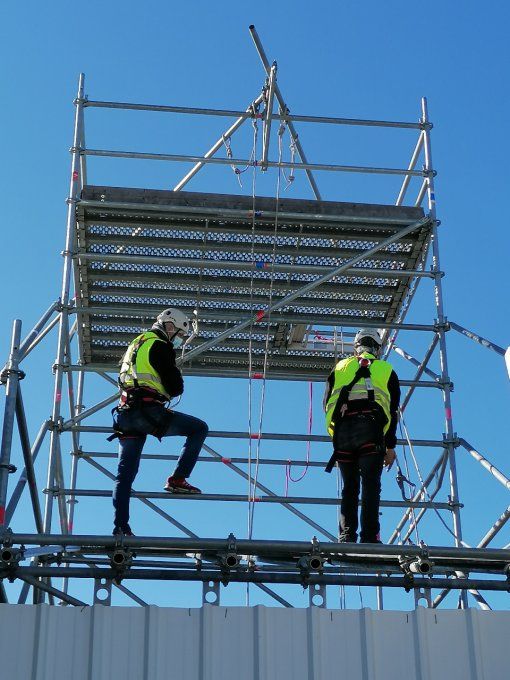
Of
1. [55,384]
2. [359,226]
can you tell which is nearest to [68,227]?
[55,384]

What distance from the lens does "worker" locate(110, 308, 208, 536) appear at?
8.67 m

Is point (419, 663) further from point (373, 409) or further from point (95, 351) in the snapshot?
point (95, 351)

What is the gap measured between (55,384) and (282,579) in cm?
440

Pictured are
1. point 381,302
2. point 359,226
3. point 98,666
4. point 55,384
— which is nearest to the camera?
point 98,666

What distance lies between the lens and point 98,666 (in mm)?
6523

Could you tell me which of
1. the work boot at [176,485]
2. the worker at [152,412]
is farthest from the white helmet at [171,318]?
the work boot at [176,485]

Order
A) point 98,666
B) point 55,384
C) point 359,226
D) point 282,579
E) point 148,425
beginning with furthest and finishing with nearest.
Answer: point 359,226
point 55,384
point 148,425
point 282,579
point 98,666

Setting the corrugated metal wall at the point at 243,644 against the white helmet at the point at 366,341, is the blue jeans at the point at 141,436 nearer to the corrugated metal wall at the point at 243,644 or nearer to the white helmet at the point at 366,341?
the white helmet at the point at 366,341

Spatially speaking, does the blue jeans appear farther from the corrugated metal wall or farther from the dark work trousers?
the corrugated metal wall

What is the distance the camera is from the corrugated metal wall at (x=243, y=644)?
653cm

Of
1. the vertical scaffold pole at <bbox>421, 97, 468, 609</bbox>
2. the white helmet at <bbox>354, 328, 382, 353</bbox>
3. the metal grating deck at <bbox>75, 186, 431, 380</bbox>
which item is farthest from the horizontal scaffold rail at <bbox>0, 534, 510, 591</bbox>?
the metal grating deck at <bbox>75, 186, 431, 380</bbox>

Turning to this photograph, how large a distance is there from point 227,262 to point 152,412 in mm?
3248

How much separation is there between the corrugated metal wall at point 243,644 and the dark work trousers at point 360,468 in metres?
1.84

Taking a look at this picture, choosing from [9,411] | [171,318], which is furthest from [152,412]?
[9,411]
